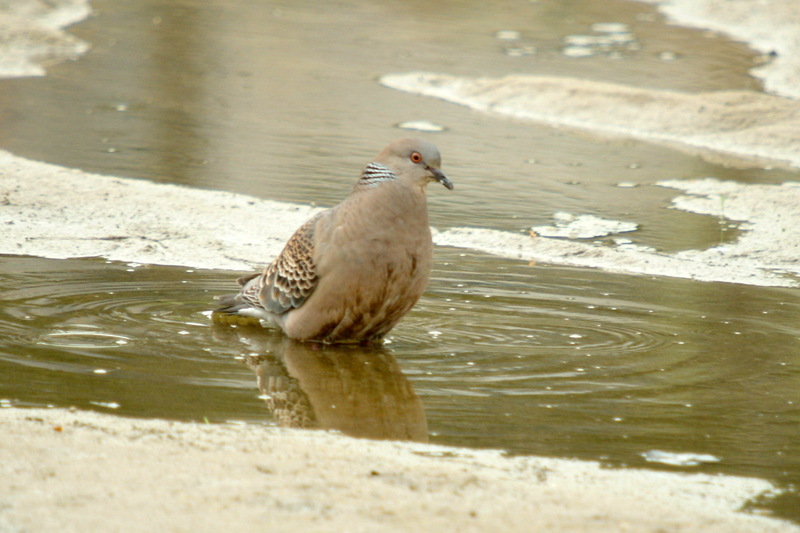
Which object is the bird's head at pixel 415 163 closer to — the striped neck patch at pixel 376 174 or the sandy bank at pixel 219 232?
the striped neck patch at pixel 376 174

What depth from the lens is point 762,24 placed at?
1816cm

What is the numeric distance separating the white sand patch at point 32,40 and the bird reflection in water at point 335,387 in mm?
9105

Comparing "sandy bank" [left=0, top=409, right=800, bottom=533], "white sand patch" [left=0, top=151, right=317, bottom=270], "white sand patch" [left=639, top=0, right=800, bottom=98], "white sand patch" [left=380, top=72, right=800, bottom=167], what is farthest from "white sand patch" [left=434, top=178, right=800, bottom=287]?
"white sand patch" [left=639, top=0, right=800, bottom=98]

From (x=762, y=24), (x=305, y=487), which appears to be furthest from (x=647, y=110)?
(x=305, y=487)

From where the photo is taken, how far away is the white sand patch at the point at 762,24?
14.2 meters

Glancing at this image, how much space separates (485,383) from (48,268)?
3.04 metres

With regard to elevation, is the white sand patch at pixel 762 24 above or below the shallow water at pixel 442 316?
above

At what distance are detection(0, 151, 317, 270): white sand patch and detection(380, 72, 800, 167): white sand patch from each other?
5049 mm

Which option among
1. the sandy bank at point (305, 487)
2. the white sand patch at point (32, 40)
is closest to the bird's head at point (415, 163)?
the sandy bank at point (305, 487)

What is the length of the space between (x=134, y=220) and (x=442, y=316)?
276 cm

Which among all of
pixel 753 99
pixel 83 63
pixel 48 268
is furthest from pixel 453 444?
pixel 83 63

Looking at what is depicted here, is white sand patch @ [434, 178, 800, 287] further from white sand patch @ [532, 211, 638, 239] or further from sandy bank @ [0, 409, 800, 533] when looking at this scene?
sandy bank @ [0, 409, 800, 533]

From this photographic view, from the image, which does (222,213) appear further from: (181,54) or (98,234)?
(181,54)

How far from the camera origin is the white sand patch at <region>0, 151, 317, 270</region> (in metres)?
7.06
